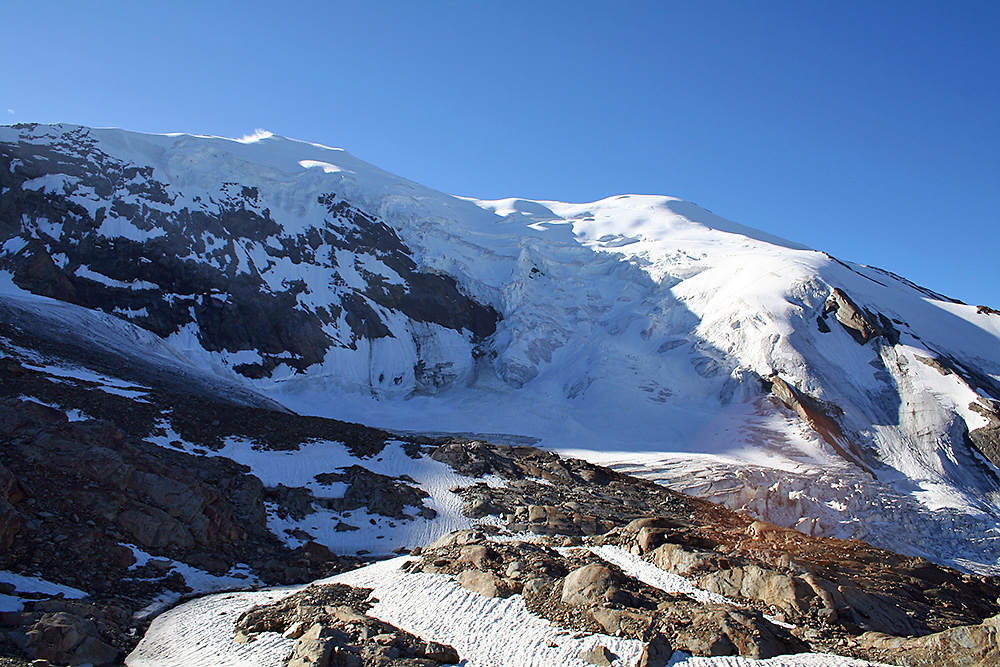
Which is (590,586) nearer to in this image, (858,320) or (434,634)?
(434,634)

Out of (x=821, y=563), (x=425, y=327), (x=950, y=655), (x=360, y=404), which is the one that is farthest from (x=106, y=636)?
(x=425, y=327)

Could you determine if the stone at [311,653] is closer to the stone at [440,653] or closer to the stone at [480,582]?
the stone at [440,653]

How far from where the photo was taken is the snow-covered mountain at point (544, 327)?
37156 millimetres

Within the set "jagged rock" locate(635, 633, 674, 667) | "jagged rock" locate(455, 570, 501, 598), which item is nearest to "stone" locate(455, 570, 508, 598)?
"jagged rock" locate(455, 570, 501, 598)

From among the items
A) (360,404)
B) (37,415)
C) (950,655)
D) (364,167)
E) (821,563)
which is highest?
(364,167)

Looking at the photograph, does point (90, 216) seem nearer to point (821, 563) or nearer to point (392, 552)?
point (392, 552)

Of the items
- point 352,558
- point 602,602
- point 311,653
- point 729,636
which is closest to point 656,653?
point 729,636

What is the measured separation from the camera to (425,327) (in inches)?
2421

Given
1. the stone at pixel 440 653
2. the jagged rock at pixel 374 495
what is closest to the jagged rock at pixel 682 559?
the stone at pixel 440 653

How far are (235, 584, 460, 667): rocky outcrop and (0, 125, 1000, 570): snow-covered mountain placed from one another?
24.3m

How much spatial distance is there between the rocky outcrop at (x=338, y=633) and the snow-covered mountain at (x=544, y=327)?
79.6 ft

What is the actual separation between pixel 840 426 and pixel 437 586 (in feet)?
115

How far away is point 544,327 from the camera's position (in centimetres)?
5866

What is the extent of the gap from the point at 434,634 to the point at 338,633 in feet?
6.27
